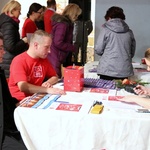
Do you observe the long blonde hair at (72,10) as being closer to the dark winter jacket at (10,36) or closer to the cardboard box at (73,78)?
the dark winter jacket at (10,36)

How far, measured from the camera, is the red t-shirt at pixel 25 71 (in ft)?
6.87

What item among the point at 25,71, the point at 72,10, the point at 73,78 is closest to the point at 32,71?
the point at 25,71

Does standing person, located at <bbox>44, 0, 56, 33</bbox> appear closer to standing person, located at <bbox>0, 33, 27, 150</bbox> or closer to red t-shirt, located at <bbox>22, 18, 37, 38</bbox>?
red t-shirt, located at <bbox>22, 18, 37, 38</bbox>

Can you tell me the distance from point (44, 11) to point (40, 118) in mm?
2715

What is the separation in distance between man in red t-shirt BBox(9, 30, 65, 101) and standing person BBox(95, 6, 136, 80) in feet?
2.20

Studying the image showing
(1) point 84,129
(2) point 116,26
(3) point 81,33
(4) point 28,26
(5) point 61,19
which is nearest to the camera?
(1) point 84,129

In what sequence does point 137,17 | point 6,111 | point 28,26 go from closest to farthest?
point 6,111, point 28,26, point 137,17

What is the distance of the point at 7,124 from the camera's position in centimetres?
182

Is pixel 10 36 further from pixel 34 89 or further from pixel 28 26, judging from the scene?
pixel 34 89

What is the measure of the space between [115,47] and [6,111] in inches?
52.8

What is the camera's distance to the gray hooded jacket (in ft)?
9.09

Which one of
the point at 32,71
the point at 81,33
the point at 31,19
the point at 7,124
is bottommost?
the point at 7,124

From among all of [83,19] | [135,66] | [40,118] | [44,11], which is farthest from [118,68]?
[83,19]

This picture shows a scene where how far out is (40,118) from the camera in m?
1.68
